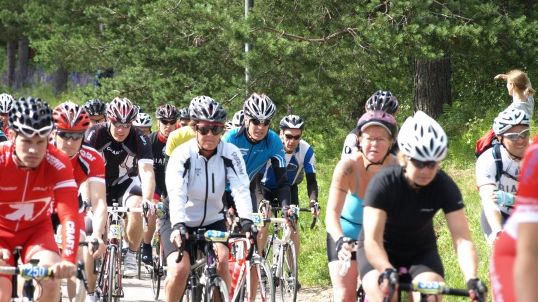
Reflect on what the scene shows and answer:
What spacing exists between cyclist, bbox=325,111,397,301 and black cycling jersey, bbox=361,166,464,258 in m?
0.59

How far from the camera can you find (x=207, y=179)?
29.7 ft

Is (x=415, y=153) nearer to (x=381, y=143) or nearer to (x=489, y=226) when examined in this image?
(x=381, y=143)

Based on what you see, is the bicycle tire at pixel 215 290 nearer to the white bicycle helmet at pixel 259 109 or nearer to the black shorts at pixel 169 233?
the black shorts at pixel 169 233

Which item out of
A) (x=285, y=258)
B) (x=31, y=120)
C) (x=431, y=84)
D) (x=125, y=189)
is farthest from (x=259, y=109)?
(x=431, y=84)

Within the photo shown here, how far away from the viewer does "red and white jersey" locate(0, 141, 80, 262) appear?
7.36 m

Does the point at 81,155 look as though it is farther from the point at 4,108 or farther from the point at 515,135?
the point at 4,108

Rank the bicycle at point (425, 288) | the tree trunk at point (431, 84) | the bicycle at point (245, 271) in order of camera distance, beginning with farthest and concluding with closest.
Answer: the tree trunk at point (431, 84)
the bicycle at point (245, 271)
the bicycle at point (425, 288)

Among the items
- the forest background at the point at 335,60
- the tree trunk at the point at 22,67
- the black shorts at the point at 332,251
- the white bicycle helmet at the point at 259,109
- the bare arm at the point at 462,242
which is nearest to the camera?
the bare arm at the point at 462,242

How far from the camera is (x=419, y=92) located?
19172 mm

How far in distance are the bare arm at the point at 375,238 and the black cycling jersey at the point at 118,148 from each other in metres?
5.72

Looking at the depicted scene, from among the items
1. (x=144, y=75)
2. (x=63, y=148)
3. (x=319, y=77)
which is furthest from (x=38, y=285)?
(x=144, y=75)

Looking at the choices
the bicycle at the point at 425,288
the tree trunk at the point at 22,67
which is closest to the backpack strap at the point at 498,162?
the bicycle at the point at 425,288

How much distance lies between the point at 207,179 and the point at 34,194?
6.09 feet

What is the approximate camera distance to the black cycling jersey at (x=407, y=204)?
6.60 meters
